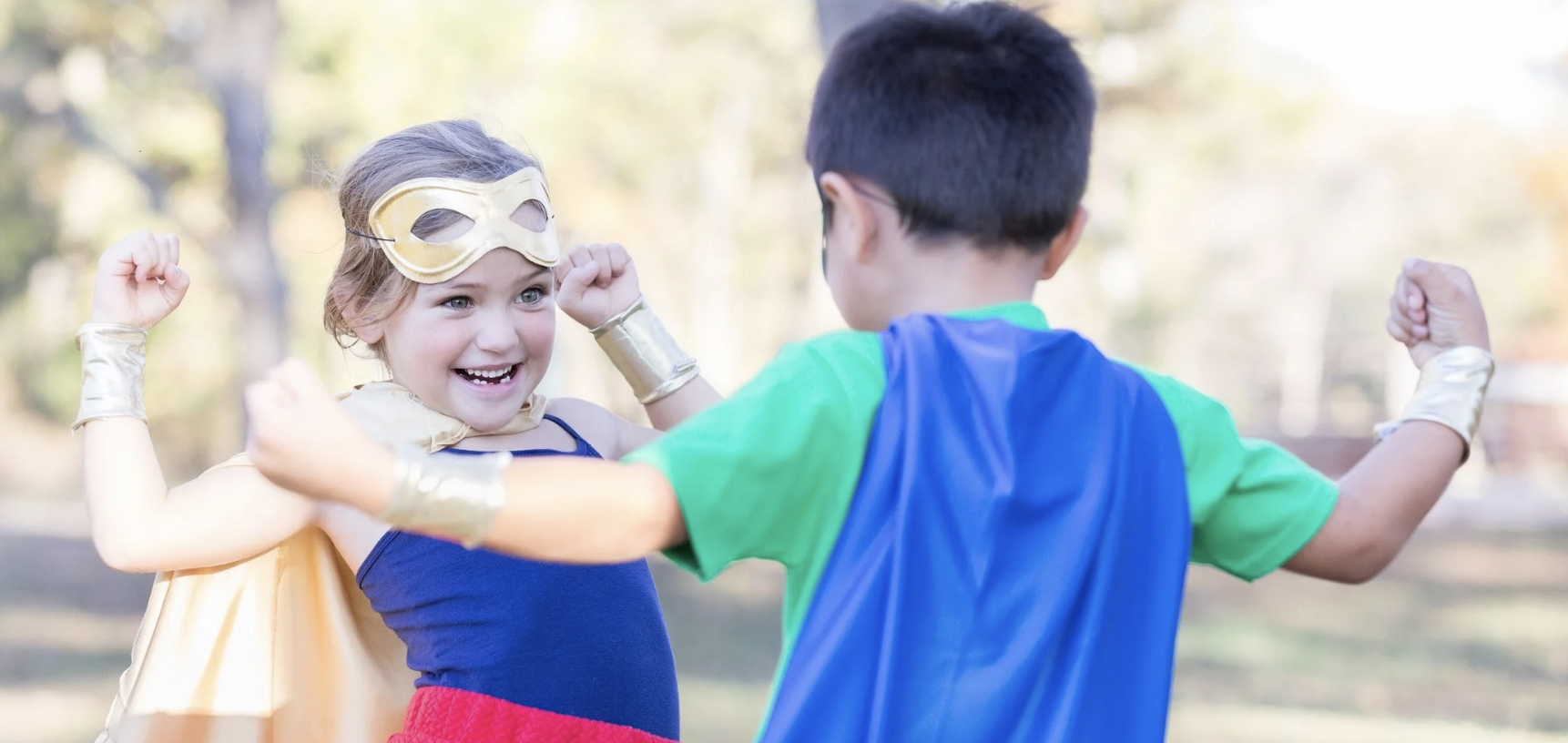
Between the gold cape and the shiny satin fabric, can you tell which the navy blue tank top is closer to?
the gold cape

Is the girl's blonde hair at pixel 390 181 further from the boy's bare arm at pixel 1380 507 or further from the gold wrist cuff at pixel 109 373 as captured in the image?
the boy's bare arm at pixel 1380 507

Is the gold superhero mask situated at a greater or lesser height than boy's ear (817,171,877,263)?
greater

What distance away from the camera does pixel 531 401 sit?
114 inches

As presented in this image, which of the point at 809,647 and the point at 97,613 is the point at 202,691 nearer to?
the point at 809,647

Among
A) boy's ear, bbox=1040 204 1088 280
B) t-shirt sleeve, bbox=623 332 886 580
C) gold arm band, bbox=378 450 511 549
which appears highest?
boy's ear, bbox=1040 204 1088 280

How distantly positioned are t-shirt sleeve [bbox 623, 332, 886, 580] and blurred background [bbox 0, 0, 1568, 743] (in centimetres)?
128

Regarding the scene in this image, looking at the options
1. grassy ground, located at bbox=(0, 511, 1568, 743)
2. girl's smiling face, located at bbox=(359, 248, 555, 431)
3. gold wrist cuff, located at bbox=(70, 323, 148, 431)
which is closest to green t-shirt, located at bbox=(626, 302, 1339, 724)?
girl's smiling face, located at bbox=(359, 248, 555, 431)

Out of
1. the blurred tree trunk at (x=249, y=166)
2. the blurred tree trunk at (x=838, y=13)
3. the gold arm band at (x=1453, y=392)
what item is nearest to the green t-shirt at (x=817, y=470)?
the gold arm band at (x=1453, y=392)

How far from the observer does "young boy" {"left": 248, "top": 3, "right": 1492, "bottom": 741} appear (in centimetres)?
180

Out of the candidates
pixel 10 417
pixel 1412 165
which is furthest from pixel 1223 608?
pixel 1412 165

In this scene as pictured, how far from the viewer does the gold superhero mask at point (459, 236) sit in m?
2.70

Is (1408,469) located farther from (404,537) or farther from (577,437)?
(404,537)

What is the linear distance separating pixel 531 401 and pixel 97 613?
11018 mm

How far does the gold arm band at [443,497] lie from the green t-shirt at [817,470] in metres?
0.21
